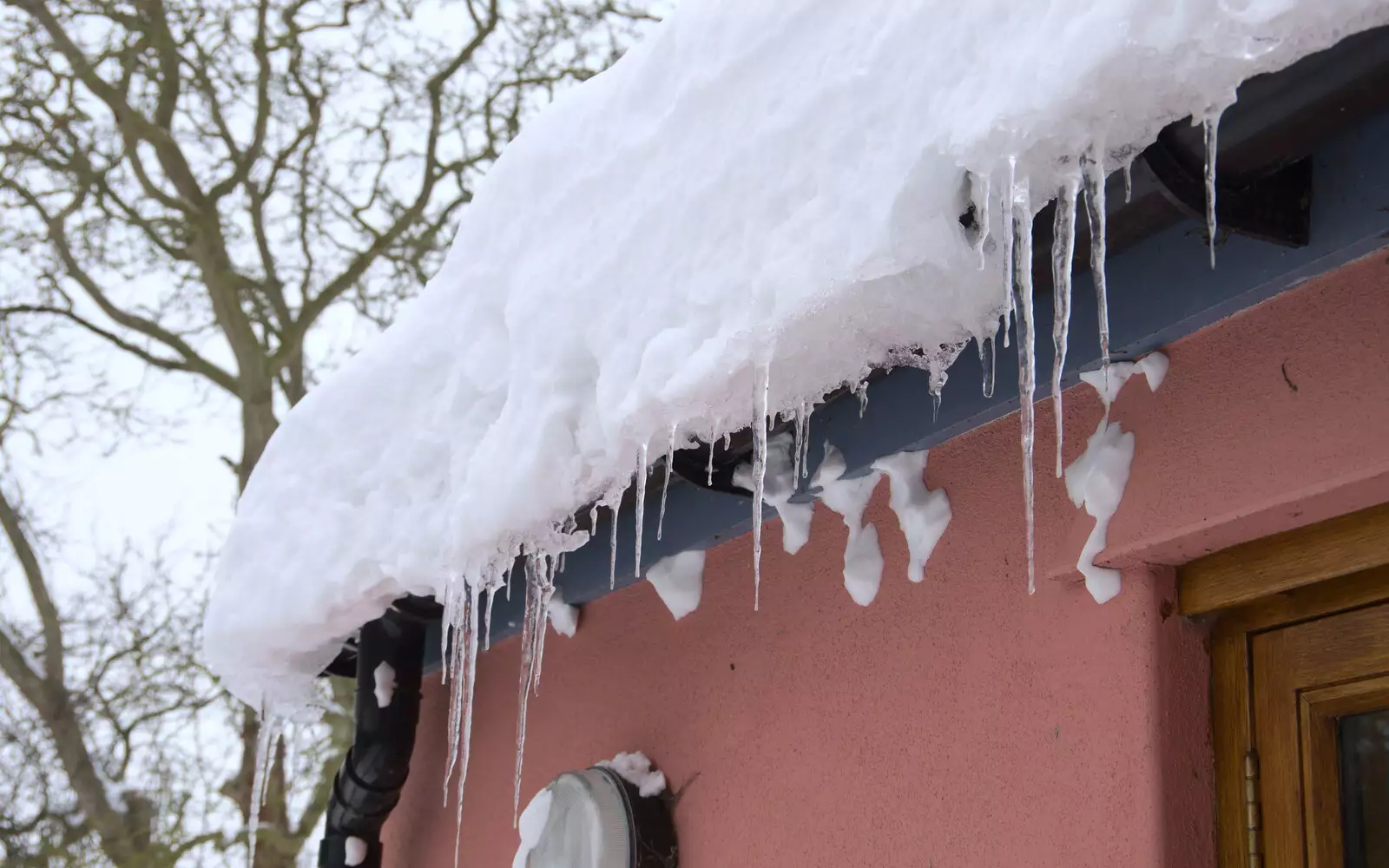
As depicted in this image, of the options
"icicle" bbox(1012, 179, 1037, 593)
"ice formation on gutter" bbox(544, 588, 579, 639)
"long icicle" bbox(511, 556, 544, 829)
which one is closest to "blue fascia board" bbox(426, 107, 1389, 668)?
"icicle" bbox(1012, 179, 1037, 593)

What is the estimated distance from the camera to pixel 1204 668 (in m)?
1.70

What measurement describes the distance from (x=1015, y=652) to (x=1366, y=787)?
47 cm

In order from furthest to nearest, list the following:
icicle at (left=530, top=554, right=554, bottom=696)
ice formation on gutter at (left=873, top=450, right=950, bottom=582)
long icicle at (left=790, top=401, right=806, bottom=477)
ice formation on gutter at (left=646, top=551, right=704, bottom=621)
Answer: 1. ice formation on gutter at (left=646, top=551, right=704, bottom=621)
2. icicle at (left=530, top=554, right=554, bottom=696)
3. ice formation on gutter at (left=873, top=450, right=950, bottom=582)
4. long icicle at (left=790, top=401, right=806, bottom=477)

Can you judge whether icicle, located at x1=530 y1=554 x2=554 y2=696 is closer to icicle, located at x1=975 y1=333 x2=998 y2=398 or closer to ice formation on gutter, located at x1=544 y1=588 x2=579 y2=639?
ice formation on gutter, located at x1=544 y1=588 x2=579 y2=639

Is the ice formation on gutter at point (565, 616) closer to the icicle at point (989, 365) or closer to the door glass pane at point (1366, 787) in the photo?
the icicle at point (989, 365)

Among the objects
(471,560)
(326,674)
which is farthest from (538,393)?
(326,674)

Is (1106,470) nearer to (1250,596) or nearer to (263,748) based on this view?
(1250,596)

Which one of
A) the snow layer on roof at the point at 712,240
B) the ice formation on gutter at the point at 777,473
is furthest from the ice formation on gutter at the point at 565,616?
the ice formation on gutter at the point at 777,473

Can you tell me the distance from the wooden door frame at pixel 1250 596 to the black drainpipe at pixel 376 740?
6.57 ft

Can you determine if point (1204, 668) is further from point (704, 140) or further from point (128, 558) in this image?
point (128, 558)

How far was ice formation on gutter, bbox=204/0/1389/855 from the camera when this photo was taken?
116cm

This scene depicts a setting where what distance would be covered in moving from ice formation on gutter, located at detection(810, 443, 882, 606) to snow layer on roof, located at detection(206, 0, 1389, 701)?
16.2 inches

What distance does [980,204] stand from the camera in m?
1.28

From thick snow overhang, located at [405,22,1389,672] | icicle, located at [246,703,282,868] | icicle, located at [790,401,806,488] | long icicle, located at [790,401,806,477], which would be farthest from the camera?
icicle, located at [246,703,282,868]
